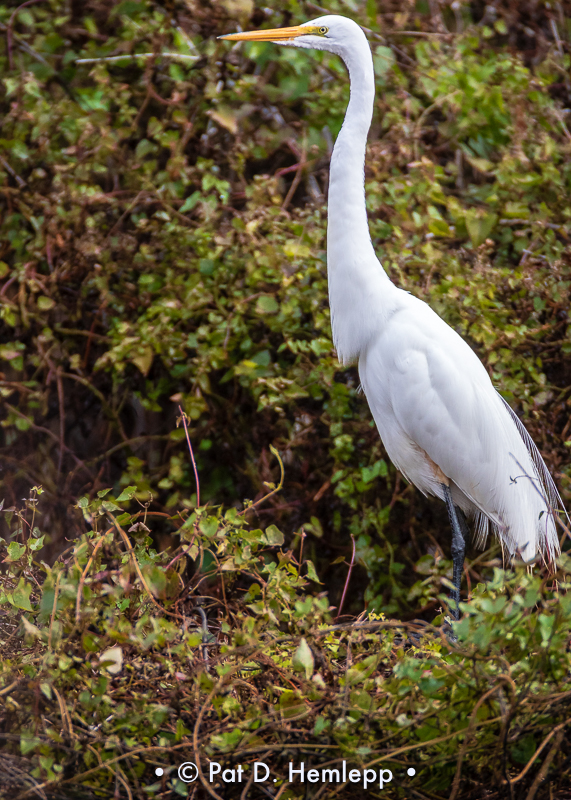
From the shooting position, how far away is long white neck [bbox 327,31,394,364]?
5.86 ft

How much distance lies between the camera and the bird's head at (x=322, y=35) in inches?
70.9

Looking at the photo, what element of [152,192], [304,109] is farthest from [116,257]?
[304,109]

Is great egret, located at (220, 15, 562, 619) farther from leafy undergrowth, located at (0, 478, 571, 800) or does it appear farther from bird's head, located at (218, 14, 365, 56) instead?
leafy undergrowth, located at (0, 478, 571, 800)

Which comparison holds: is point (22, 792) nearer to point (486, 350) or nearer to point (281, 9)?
point (486, 350)

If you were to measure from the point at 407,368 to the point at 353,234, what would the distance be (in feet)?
1.20

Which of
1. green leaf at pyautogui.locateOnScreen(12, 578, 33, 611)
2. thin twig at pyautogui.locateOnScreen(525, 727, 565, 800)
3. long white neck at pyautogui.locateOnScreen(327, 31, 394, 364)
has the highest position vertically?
long white neck at pyautogui.locateOnScreen(327, 31, 394, 364)

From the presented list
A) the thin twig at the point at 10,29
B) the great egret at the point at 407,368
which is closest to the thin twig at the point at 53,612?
the great egret at the point at 407,368

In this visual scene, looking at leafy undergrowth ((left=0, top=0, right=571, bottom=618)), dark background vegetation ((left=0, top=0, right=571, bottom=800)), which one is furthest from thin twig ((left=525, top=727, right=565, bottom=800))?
leafy undergrowth ((left=0, top=0, right=571, bottom=618))

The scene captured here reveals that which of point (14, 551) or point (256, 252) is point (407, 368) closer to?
point (256, 252)

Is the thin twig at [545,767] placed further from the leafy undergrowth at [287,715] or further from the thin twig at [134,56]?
the thin twig at [134,56]

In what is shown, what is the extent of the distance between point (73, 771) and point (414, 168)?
2.01 m

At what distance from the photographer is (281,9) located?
2662 mm

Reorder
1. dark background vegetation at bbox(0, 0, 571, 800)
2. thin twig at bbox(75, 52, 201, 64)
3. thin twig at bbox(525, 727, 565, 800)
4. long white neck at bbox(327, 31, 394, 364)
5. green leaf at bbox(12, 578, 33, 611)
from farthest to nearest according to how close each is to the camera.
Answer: thin twig at bbox(75, 52, 201, 64) → dark background vegetation at bbox(0, 0, 571, 800) → long white neck at bbox(327, 31, 394, 364) → green leaf at bbox(12, 578, 33, 611) → thin twig at bbox(525, 727, 565, 800)

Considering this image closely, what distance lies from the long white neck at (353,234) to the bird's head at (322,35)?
0.08 ft
